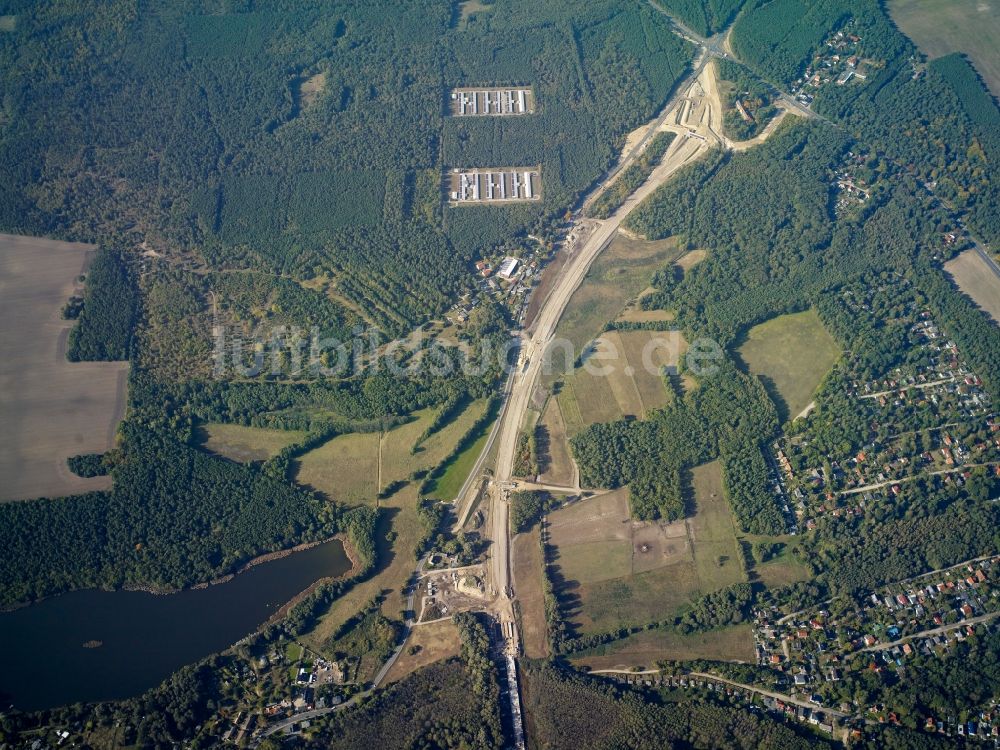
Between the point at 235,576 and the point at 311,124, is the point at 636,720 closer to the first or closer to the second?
the point at 235,576

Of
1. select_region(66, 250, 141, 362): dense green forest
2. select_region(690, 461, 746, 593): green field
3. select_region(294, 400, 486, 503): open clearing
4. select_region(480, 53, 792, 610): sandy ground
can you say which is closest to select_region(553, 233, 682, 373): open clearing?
select_region(480, 53, 792, 610): sandy ground

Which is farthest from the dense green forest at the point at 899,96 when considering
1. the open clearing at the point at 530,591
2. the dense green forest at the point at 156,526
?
the dense green forest at the point at 156,526

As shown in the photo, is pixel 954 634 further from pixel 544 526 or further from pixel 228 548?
pixel 228 548

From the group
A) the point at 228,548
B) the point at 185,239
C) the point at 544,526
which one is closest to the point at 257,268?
the point at 185,239

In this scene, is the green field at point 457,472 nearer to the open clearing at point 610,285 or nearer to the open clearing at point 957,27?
the open clearing at point 610,285

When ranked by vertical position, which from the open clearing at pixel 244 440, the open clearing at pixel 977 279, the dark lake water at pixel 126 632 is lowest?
the dark lake water at pixel 126 632

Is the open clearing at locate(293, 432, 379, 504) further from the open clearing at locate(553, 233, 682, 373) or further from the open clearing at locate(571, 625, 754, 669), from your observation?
the open clearing at locate(571, 625, 754, 669)
